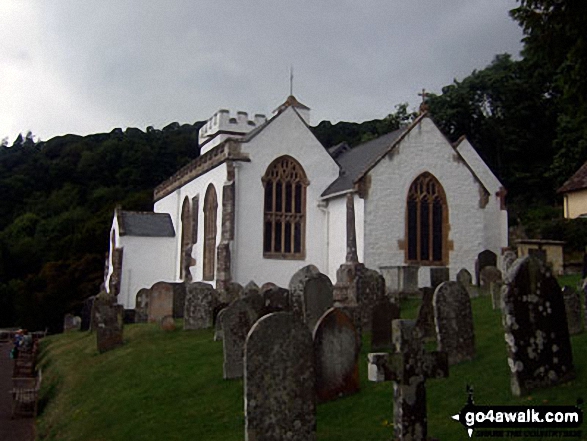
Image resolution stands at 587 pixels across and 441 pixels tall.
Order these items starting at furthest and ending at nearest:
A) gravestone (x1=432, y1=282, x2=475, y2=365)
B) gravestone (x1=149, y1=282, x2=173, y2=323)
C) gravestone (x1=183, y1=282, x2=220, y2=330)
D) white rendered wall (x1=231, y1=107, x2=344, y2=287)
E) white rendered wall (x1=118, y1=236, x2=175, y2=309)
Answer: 1. white rendered wall (x1=118, y1=236, x2=175, y2=309)
2. white rendered wall (x1=231, y1=107, x2=344, y2=287)
3. gravestone (x1=149, y1=282, x2=173, y2=323)
4. gravestone (x1=183, y1=282, x2=220, y2=330)
5. gravestone (x1=432, y1=282, x2=475, y2=365)

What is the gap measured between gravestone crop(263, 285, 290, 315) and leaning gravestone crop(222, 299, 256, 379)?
4.74ft

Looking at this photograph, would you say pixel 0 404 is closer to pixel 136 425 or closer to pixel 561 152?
pixel 136 425

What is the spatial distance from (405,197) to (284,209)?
5493 mm

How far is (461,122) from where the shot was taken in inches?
2068

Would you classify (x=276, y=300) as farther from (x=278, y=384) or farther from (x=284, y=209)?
(x=284, y=209)

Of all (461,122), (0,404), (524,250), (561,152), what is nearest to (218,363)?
(0,404)

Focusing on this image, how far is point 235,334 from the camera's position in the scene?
40.3 feet

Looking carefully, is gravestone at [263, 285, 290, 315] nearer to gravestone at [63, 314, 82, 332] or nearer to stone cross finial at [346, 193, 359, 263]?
stone cross finial at [346, 193, 359, 263]

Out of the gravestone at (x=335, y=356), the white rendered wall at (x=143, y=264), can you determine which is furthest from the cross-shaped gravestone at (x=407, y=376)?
the white rendered wall at (x=143, y=264)

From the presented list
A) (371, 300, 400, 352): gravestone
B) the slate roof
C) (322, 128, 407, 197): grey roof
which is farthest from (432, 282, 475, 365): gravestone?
the slate roof

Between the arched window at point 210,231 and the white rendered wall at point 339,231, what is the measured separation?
557 centimetres

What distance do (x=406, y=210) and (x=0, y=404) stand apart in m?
17.5

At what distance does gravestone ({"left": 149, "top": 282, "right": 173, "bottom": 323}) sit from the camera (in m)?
23.0

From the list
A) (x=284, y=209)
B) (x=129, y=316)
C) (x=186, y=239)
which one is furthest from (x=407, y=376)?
(x=186, y=239)
